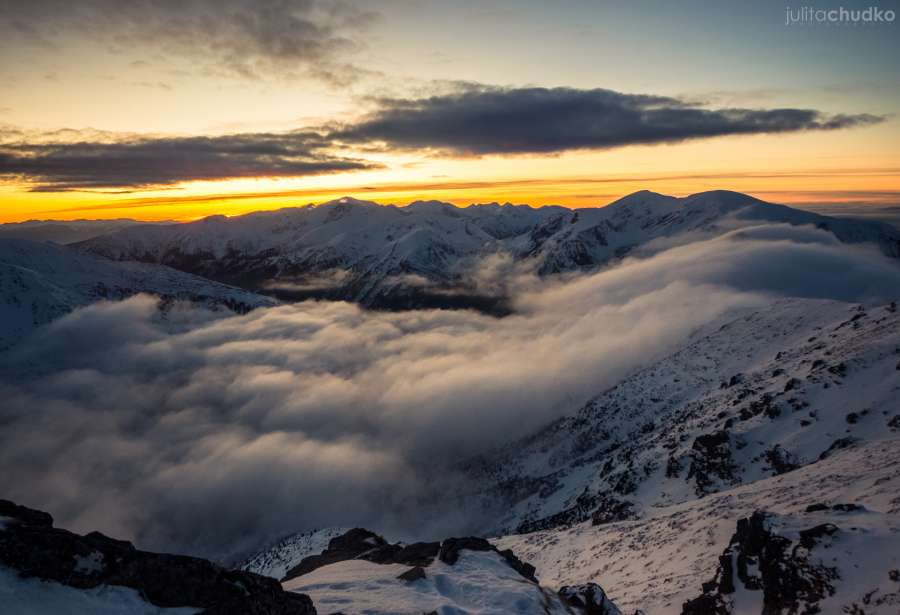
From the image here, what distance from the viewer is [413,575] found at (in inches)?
1231

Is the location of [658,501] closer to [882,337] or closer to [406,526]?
[882,337]

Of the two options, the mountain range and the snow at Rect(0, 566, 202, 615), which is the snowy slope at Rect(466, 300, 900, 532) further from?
the snow at Rect(0, 566, 202, 615)

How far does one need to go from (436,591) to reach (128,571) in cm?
1747

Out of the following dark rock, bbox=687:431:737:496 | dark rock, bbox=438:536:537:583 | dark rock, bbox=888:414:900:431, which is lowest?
dark rock, bbox=687:431:737:496

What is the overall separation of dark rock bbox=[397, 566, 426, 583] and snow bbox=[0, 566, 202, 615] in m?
15.5

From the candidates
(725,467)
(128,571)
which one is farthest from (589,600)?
(725,467)

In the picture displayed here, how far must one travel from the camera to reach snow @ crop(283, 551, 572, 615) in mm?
26219

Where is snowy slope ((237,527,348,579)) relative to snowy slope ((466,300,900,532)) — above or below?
below

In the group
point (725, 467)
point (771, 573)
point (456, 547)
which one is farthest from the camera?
point (725, 467)

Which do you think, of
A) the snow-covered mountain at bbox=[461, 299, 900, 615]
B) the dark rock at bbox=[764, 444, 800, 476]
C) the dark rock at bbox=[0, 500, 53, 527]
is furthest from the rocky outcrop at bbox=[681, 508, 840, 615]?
the dark rock at bbox=[764, 444, 800, 476]

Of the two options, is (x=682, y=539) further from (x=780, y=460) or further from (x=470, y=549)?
(x=780, y=460)

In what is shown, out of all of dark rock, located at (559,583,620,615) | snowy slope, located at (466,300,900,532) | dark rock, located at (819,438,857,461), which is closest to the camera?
dark rock, located at (559,583,620,615)

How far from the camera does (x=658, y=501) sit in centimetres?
7875

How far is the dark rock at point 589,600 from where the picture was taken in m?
30.8
